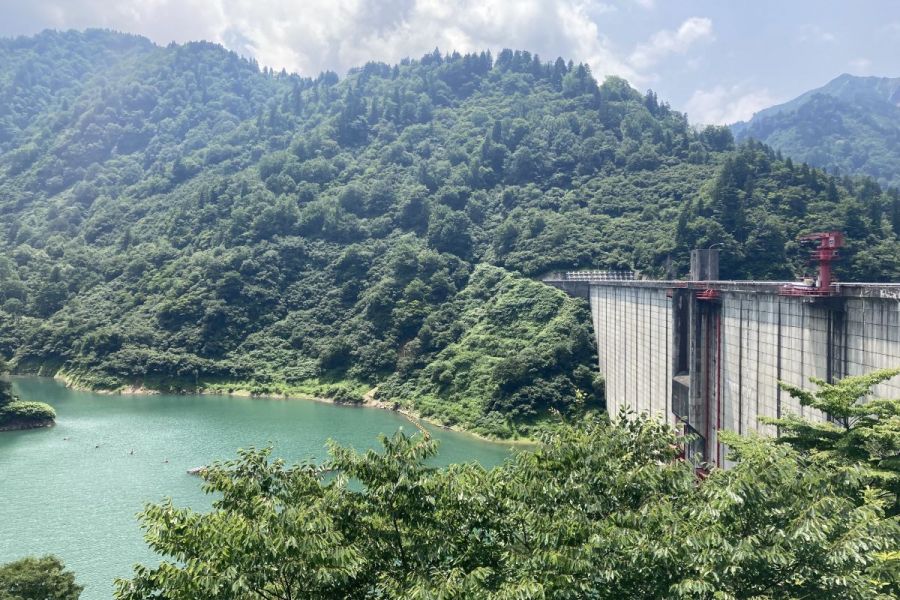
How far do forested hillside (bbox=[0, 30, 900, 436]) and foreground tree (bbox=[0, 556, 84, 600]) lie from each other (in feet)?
140

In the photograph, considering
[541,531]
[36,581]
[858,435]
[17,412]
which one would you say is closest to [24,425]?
[17,412]

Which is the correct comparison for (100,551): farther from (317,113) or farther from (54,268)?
(317,113)

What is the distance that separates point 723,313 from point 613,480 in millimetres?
25707

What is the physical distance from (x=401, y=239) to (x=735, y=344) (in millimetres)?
76652

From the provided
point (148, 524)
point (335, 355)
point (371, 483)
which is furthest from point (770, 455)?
point (335, 355)

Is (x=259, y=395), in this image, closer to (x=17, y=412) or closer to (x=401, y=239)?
(x=17, y=412)

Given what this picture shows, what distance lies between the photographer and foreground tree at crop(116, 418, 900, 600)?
10273mm

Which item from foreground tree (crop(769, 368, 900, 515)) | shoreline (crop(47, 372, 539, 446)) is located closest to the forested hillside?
shoreline (crop(47, 372, 539, 446))

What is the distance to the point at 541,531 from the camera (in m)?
12.0

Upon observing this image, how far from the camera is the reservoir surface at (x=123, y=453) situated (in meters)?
35.0

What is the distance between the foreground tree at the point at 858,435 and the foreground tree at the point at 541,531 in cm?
Answer: 145

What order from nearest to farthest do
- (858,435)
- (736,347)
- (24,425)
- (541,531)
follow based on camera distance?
(541,531), (858,435), (736,347), (24,425)

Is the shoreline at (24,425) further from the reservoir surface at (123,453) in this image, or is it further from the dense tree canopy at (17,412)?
the reservoir surface at (123,453)

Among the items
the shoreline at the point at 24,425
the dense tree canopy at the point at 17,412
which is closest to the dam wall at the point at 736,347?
the shoreline at the point at 24,425
